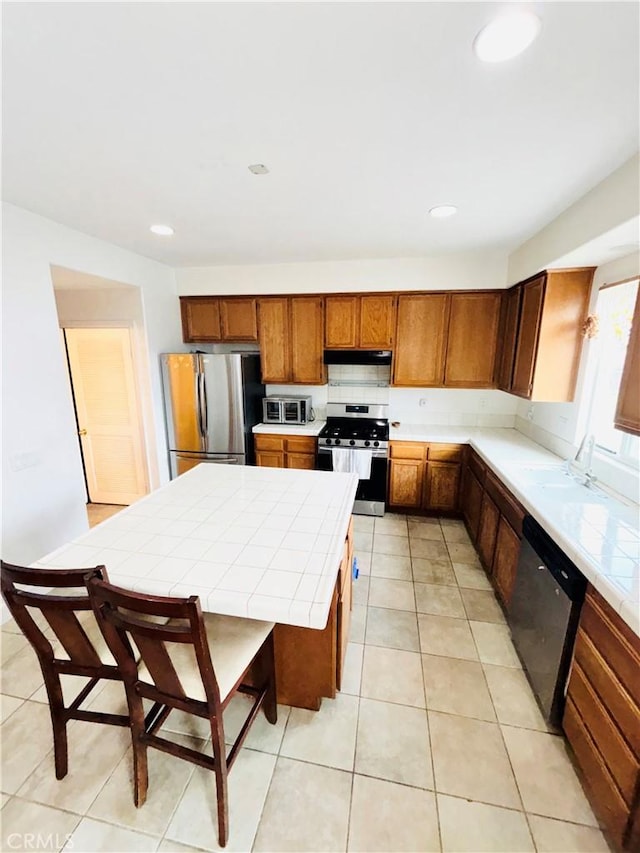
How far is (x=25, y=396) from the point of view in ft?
7.42

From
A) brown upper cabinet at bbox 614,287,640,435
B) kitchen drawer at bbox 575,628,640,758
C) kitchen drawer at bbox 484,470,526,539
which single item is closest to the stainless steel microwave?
kitchen drawer at bbox 484,470,526,539

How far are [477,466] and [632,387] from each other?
143 centimetres

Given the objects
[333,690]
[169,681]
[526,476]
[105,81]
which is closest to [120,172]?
[105,81]

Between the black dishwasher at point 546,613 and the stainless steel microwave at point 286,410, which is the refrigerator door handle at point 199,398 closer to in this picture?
the stainless steel microwave at point 286,410

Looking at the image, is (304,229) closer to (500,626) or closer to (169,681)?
(169,681)

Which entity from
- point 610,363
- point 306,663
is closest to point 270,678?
point 306,663

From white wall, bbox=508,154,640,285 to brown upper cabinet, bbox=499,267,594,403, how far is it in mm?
146

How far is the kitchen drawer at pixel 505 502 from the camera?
209 centimetres

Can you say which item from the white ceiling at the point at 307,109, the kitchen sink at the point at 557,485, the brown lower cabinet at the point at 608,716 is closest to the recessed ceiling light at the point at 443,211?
the white ceiling at the point at 307,109

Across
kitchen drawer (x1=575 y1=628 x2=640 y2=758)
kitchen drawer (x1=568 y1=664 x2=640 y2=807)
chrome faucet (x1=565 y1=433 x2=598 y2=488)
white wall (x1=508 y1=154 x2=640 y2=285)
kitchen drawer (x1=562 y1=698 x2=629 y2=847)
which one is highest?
white wall (x1=508 y1=154 x2=640 y2=285)

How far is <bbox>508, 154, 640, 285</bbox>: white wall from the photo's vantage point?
1576mm

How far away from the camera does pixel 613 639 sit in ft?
4.06

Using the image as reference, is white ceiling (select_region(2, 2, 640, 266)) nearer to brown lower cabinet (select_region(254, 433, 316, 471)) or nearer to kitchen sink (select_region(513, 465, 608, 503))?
kitchen sink (select_region(513, 465, 608, 503))

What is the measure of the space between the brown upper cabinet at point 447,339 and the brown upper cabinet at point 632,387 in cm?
172
